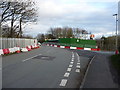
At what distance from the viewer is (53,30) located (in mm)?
135375

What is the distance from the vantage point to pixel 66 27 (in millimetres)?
132250

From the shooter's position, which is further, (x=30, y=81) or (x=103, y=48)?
(x=103, y=48)

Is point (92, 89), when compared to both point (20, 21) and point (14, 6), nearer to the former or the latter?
point (14, 6)

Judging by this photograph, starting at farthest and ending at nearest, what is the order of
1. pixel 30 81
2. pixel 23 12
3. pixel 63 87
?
pixel 23 12
pixel 30 81
pixel 63 87

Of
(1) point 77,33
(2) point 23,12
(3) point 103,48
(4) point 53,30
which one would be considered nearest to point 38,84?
(2) point 23,12

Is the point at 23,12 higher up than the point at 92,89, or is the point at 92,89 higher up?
the point at 23,12

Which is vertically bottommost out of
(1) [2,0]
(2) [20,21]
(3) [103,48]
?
(3) [103,48]

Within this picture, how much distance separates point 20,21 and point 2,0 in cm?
752

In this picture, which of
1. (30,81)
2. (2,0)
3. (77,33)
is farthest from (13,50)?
(77,33)

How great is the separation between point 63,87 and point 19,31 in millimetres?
34871

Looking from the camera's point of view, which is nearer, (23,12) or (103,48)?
(23,12)

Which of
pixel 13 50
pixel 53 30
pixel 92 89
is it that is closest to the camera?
pixel 92 89

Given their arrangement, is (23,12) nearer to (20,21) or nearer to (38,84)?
(20,21)

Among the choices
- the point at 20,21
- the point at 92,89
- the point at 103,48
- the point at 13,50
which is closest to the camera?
the point at 92,89
